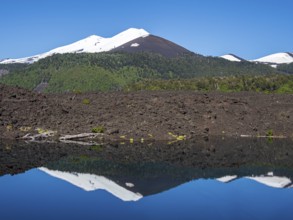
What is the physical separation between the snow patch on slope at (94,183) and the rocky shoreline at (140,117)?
48.9 feet

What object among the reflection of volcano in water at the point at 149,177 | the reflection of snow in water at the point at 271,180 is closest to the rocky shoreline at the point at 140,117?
the reflection of volcano in water at the point at 149,177

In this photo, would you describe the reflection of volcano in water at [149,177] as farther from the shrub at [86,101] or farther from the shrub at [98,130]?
the shrub at [86,101]

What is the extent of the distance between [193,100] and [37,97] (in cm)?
1824

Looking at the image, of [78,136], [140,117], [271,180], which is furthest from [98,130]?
[271,180]

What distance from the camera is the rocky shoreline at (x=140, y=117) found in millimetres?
44938

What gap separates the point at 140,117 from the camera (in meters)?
48.3

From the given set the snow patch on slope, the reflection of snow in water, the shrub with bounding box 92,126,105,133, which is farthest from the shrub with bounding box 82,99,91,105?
the reflection of snow in water

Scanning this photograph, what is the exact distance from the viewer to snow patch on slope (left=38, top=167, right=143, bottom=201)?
22.2 metres

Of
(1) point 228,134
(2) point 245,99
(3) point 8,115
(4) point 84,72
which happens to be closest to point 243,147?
(1) point 228,134

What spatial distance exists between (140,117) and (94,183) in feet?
76.4

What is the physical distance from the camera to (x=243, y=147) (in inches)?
1577

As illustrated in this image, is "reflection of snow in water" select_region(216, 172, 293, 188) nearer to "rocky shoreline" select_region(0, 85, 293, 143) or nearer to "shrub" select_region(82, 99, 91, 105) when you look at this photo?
"rocky shoreline" select_region(0, 85, 293, 143)

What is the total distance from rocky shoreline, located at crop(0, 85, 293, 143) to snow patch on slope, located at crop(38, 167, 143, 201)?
48.9 feet

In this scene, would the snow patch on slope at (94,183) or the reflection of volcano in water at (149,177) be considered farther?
the reflection of volcano in water at (149,177)
